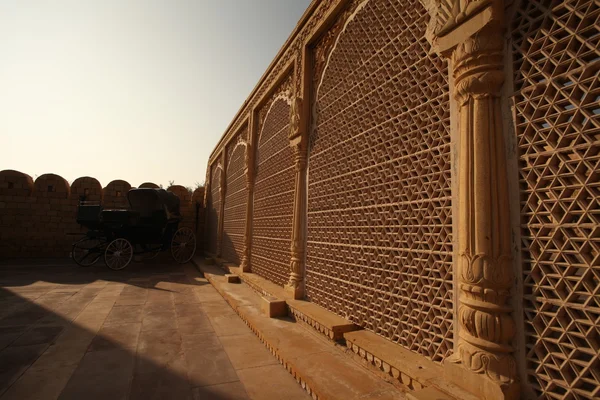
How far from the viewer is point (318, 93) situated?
14.4 feet

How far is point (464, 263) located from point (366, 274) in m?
1.34

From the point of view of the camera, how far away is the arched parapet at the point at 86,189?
37.3 ft

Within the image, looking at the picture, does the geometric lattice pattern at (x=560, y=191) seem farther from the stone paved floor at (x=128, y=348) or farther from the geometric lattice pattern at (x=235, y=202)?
the geometric lattice pattern at (x=235, y=202)

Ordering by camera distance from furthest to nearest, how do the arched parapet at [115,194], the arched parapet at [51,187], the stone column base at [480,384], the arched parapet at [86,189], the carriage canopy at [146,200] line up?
1. the arched parapet at [115,194]
2. the arched parapet at [86,189]
3. the arched parapet at [51,187]
4. the carriage canopy at [146,200]
5. the stone column base at [480,384]

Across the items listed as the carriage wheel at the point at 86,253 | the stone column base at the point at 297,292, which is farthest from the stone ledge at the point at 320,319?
the carriage wheel at the point at 86,253

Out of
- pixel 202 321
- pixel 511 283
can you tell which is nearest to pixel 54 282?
pixel 202 321

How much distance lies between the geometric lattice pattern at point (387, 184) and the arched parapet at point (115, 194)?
10.4m

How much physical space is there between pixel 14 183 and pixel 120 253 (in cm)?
531

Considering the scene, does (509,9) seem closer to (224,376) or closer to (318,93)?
(318,93)

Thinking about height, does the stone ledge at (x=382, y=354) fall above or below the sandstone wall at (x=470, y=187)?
below

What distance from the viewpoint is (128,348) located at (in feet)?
10.5

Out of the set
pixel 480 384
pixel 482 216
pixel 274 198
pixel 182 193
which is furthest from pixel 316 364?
pixel 182 193

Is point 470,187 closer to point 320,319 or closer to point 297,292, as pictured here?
point 320,319

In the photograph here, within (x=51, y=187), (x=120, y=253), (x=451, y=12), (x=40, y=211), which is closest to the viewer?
(x=451, y=12)
